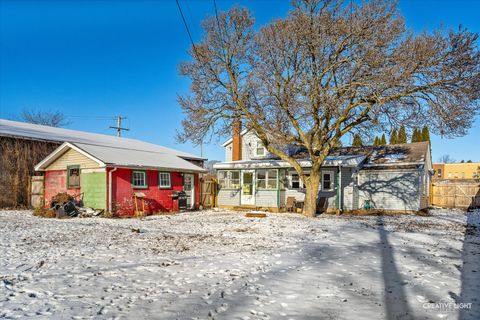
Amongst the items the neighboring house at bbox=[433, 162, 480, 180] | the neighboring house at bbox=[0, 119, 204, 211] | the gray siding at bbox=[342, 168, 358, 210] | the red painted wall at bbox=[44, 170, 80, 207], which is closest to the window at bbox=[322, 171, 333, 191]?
the gray siding at bbox=[342, 168, 358, 210]

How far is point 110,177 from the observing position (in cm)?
1652

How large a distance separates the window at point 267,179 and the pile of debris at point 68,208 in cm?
966

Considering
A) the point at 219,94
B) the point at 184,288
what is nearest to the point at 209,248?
the point at 184,288

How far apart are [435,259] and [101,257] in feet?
23.6

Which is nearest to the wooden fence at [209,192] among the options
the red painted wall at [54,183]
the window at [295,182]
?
the window at [295,182]

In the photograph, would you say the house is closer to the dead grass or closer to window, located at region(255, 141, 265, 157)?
window, located at region(255, 141, 265, 157)

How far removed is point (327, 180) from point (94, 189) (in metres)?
12.7

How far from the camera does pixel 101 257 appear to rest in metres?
7.30

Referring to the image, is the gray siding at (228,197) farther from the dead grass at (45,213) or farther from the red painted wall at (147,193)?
the dead grass at (45,213)

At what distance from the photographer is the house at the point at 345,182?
19750mm

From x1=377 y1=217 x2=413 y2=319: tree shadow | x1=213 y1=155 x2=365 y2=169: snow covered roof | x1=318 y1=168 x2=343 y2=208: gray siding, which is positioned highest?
x1=213 y1=155 x2=365 y2=169: snow covered roof

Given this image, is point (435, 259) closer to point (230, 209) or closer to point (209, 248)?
point (209, 248)

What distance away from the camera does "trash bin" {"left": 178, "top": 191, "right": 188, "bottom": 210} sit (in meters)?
20.1

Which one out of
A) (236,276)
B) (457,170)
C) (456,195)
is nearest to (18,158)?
(236,276)
